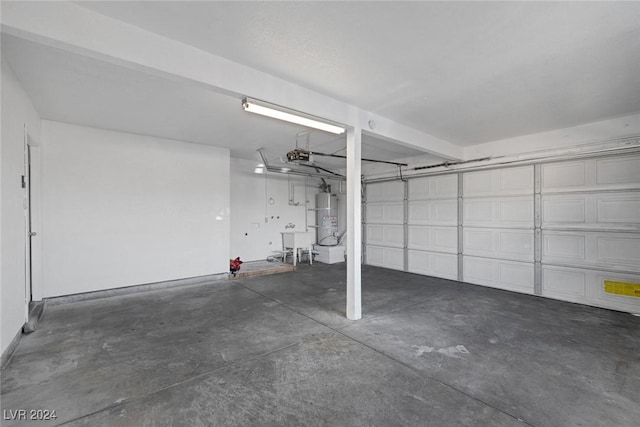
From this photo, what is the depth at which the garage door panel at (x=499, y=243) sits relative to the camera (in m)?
4.83

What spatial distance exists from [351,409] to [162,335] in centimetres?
229

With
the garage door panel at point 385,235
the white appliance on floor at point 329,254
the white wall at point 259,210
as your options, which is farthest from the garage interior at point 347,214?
the white appliance on floor at point 329,254

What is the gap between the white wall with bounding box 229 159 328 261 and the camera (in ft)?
22.7

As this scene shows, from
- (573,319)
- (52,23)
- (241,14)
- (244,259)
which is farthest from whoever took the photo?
(244,259)

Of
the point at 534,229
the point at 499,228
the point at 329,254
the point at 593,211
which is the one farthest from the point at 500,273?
the point at 329,254

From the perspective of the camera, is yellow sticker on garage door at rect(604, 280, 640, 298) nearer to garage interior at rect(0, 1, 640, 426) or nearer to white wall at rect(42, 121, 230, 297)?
garage interior at rect(0, 1, 640, 426)

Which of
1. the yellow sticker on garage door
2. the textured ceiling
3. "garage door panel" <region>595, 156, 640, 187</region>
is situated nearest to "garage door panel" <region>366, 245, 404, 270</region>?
the yellow sticker on garage door

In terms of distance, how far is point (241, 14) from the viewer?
1.96 meters

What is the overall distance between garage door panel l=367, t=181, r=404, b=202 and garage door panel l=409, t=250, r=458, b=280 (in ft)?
4.70

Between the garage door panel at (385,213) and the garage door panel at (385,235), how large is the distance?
0.14m

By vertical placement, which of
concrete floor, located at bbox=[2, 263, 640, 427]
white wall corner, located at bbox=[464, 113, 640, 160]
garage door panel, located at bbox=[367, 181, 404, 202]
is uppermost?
white wall corner, located at bbox=[464, 113, 640, 160]

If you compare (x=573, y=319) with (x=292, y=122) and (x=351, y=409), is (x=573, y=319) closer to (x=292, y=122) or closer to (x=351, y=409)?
(x=351, y=409)

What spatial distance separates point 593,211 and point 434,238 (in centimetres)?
262

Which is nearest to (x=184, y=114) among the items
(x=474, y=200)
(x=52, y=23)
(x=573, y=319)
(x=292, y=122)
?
(x=292, y=122)
